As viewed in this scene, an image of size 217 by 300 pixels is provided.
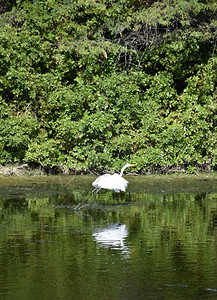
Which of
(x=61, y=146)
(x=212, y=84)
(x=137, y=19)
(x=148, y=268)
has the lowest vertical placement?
(x=148, y=268)

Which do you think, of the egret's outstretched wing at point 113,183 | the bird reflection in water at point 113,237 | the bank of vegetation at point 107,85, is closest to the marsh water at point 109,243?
the bird reflection in water at point 113,237

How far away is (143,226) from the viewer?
9.69m

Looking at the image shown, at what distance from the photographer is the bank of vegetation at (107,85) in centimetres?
1725

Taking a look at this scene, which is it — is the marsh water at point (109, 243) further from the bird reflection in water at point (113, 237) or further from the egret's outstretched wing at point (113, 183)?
the egret's outstretched wing at point (113, 183)

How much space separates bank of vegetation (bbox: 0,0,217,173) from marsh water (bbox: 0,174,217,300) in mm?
3083

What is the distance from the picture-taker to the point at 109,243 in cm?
838

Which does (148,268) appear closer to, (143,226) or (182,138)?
(143,226)

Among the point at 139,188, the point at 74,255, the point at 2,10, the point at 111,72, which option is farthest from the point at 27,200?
the point at 2,10

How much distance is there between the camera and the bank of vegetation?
56.6ft

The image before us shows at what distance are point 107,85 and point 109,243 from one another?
31.8ft

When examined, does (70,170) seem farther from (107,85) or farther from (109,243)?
(109,243)

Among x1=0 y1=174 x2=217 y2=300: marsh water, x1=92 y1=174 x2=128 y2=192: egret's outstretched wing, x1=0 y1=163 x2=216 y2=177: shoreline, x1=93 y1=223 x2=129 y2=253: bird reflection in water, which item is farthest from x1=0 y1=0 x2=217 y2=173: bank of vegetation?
x1=93 y1=223 x2=129 y2=253: bird reflection in water

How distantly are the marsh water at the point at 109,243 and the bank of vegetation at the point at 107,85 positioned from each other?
121 inches

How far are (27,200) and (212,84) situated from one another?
26.2 feet
